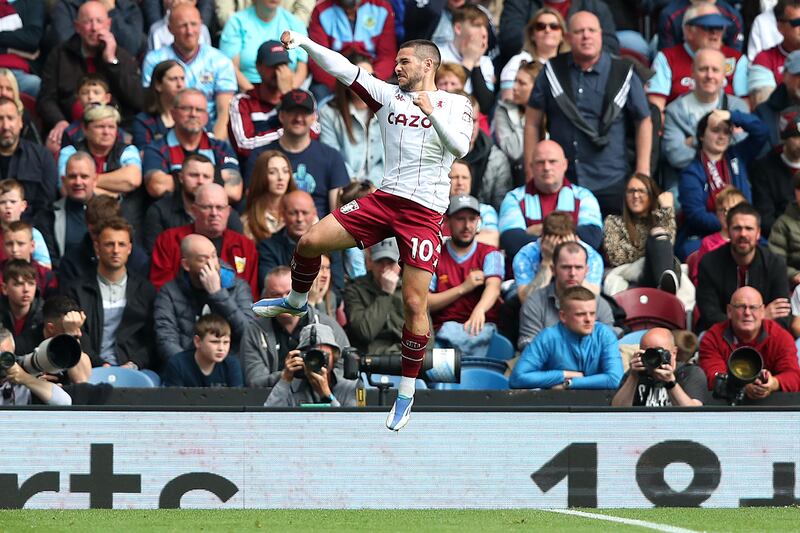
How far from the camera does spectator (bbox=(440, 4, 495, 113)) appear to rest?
51.5ft

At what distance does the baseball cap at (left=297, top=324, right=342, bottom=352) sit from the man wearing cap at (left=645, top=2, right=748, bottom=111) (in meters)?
5.78

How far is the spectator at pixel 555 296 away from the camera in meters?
12.7

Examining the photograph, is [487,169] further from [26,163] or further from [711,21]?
[26,163]

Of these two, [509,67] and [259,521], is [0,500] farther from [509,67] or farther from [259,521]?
[509,67]

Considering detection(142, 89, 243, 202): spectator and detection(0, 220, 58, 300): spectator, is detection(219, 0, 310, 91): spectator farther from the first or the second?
detection(0, 220, 58, 300): spectator

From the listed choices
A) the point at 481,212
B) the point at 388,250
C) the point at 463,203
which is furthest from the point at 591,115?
the point at 388,250

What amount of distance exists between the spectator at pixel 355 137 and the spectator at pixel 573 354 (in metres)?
3.38

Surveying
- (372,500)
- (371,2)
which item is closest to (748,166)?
(371,2)

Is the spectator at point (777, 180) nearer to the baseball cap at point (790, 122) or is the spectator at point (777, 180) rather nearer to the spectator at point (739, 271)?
the baseball cap at point (790, 122)

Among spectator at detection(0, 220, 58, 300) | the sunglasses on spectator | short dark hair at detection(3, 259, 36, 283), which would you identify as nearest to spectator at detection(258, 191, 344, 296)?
spectator at detection(0, 220, 58, 300)

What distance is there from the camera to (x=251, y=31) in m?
16.0

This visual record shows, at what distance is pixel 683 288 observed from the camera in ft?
44.6

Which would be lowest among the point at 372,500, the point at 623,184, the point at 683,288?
the point at 372,500

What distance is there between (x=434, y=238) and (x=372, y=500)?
2.04 m
